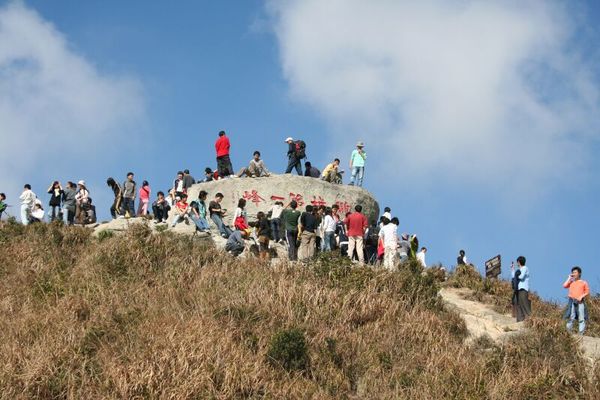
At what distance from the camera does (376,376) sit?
15773 millimetres

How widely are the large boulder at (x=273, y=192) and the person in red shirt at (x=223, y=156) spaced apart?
26.8 inches

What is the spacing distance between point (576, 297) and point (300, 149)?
13035mm

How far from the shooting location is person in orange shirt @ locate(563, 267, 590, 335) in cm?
1847

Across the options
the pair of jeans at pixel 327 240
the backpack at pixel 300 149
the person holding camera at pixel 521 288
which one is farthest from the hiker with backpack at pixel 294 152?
the person holding camera at pixel 521 288

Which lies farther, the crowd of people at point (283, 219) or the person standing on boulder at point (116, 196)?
the person standing on boulder at point (116, 196)

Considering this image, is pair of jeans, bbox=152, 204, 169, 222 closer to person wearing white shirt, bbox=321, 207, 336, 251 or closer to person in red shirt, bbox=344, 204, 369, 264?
person wearing white shirt, bbox=321, 207, 336, 251

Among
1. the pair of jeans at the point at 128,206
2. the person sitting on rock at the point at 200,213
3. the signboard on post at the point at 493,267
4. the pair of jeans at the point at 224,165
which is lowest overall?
the signboard on post at the point at 493,267

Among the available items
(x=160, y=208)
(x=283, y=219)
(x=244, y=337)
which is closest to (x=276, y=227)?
(x=283, y=219)

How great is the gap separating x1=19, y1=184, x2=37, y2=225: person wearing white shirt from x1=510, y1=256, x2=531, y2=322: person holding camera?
1510 centimetres

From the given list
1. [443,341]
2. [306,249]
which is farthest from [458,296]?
[443,341]

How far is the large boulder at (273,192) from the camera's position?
92.0 ft

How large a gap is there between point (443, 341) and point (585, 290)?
11.9 ft

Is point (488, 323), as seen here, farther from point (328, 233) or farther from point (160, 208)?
point (160, 208)

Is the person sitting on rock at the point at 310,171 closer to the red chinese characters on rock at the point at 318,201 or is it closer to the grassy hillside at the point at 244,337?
the red chinese characters on rock at the point at 318,201
